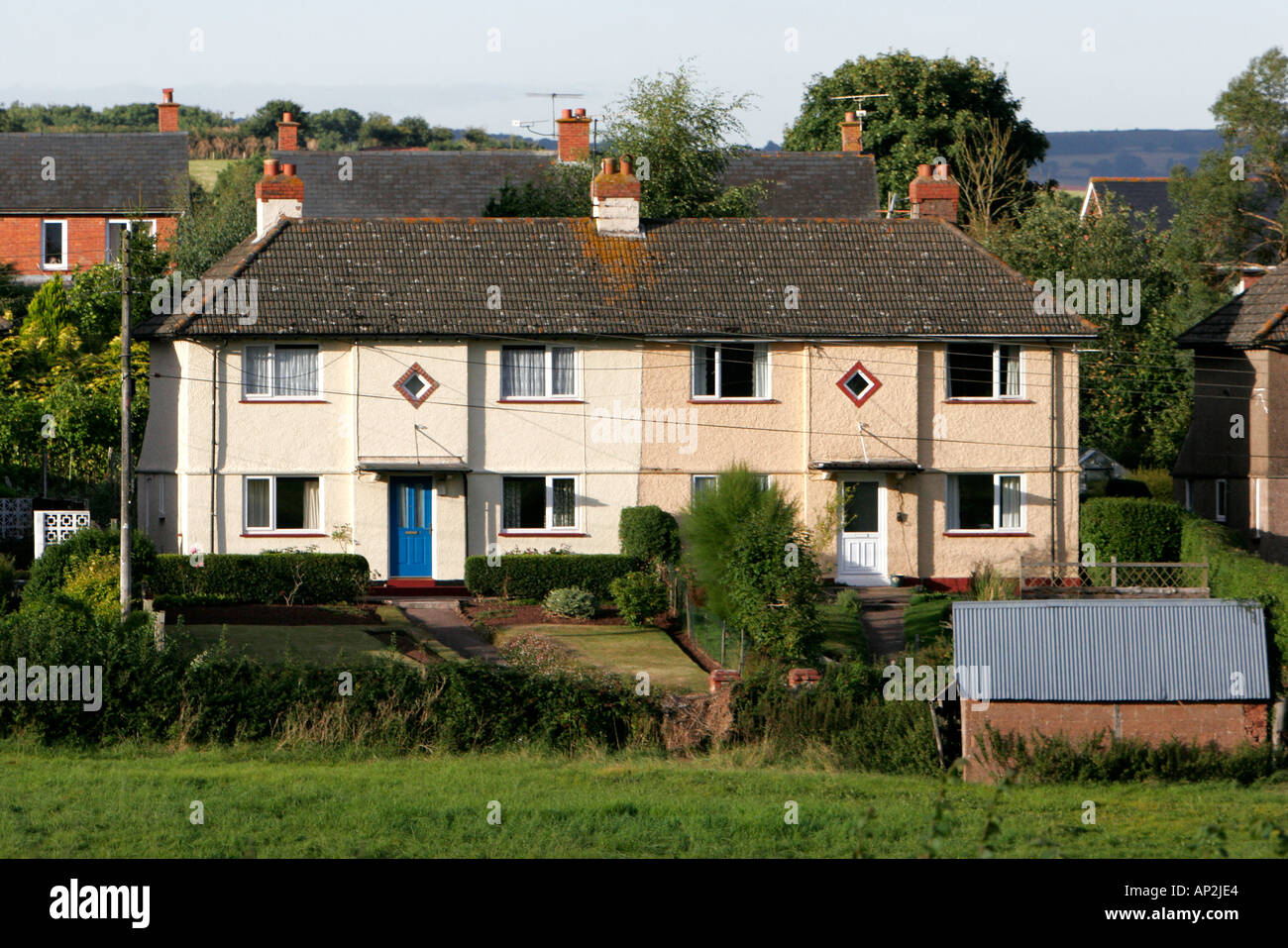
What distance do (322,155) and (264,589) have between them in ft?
86.9

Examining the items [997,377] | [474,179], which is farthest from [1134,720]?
[474,179]

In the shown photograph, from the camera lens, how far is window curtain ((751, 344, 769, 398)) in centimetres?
3047

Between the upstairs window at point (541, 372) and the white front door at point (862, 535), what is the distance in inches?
234

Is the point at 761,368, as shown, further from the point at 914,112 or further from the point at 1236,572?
the point at 914,112

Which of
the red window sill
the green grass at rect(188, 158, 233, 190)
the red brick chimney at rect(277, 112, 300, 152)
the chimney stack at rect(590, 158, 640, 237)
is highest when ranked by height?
the green grass at rect(188, 158, 233, 190)

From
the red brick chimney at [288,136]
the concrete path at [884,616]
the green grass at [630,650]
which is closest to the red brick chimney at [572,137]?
the red brick chimney at [288,136]

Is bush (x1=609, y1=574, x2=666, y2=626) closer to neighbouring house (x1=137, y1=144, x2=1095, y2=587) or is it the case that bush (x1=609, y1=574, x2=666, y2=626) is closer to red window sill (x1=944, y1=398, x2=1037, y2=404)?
neighbouring house (x1=137, y1=144, x2=1095, y2=587)

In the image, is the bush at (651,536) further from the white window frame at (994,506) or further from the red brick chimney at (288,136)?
the red brick chimney at (288,136)

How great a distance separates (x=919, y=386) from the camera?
30.4 metres

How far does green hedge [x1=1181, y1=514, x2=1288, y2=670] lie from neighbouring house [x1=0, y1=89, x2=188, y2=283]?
114 feet

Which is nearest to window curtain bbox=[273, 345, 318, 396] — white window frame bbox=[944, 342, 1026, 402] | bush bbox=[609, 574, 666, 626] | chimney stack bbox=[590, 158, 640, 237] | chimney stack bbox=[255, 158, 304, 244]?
chimney stack bbox=[255, 158, 304, 244]

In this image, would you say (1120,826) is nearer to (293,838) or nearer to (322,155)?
(293,838)

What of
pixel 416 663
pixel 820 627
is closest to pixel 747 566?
pixel 820 627

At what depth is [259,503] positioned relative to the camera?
30016 mm
